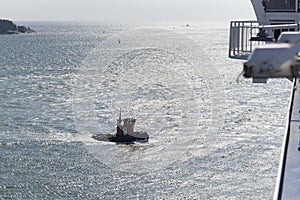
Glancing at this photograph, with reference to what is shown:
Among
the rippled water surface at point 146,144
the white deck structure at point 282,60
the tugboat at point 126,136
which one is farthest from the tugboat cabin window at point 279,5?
the tugboat at point 126,136

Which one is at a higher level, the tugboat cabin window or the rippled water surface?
the tugboat cabin window

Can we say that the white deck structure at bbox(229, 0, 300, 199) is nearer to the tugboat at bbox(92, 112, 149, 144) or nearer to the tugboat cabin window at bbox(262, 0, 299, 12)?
the tugboat cabin window at bbox(262, 0, 299, 12)

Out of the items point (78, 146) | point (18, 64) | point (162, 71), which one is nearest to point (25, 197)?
point (78, 146)

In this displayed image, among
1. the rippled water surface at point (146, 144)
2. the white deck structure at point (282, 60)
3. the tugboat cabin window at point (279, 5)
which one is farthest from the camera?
the rippled water surface at point (146, 144)

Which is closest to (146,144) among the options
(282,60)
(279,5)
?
(279,5)

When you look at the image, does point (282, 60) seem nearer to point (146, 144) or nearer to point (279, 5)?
point (279, 5)

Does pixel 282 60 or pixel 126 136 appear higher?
pixel 282 60

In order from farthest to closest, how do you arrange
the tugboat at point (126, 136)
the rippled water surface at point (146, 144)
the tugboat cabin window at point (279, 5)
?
the tugboat at point (126, 136) < the rippled water surface at point (146, 144) < the tugboat cabin window at point (279, 5)

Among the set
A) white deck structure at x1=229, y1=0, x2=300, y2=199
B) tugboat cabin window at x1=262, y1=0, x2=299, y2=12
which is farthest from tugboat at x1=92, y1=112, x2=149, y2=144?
tugboat cabin window at x1=262, y1=0, x2=299, y2=12

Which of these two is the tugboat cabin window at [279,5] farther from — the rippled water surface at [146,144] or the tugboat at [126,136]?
the tugboat at [126,136]
